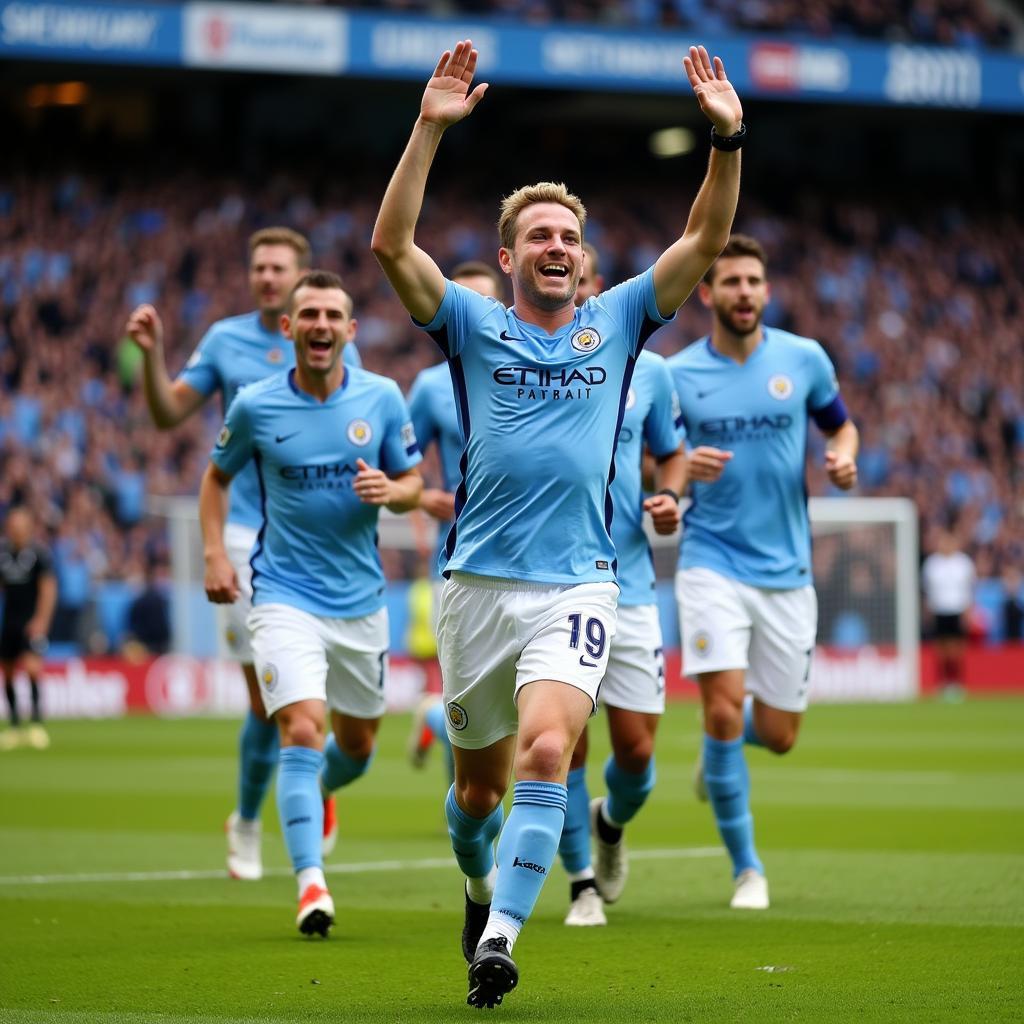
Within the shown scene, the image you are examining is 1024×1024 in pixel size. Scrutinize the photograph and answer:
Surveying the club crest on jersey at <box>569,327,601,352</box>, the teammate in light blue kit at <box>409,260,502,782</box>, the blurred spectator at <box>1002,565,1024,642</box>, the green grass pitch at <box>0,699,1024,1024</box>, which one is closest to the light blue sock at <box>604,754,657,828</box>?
the green grass pitch at <box>0,699,1024,1024</box>

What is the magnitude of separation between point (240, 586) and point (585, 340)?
3.81 meters

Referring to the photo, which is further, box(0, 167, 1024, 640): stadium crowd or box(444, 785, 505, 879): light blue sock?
box(0, 167, 1024, 640): stadium crowd

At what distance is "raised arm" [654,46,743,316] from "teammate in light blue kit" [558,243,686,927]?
1918mm

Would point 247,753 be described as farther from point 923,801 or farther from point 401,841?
point 923,801

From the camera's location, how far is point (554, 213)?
6078mm

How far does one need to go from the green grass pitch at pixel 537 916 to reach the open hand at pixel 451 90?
2.62m

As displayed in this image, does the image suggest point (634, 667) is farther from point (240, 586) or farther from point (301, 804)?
point (240, 586)

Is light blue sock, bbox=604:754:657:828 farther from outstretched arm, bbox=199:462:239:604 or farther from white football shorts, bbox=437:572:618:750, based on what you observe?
white football shorts, bbox=437:572:618:750

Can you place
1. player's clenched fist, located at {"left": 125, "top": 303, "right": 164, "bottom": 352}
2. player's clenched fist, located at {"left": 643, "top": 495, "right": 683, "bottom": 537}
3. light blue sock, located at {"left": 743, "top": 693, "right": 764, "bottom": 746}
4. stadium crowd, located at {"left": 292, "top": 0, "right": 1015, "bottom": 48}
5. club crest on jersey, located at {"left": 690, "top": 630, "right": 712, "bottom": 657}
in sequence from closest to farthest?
player's clenched fist, located at {"left": 643, "top": 495, "right": 683, "bottom": 537} → club crest on jersey, located at {"left": 690, "top": 630, "right": 712, "bottom": 657} → player's clenched fist, located at {"left": 125, "top": 303, "right": 164, "bottom": 352} → light blue sock, located at {"left": 743, "top": 693, "right": 764, "bottom": 746} → stadium crowd, located at {"left": 292, "top": 0, "right": 1015, "bottom": 48}

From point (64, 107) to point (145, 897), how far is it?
26.5 metres

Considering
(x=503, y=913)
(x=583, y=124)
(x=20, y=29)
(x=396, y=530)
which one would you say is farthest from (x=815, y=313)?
(x=503, y=913)

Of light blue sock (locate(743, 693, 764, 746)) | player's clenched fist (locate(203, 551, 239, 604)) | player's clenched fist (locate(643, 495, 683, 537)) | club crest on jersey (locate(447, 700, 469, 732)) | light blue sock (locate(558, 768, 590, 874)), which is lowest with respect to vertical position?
light blue sock (locate(558, 768, 590, 874))

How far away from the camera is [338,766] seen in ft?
30.0

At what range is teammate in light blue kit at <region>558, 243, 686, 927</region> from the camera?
8.17 m
